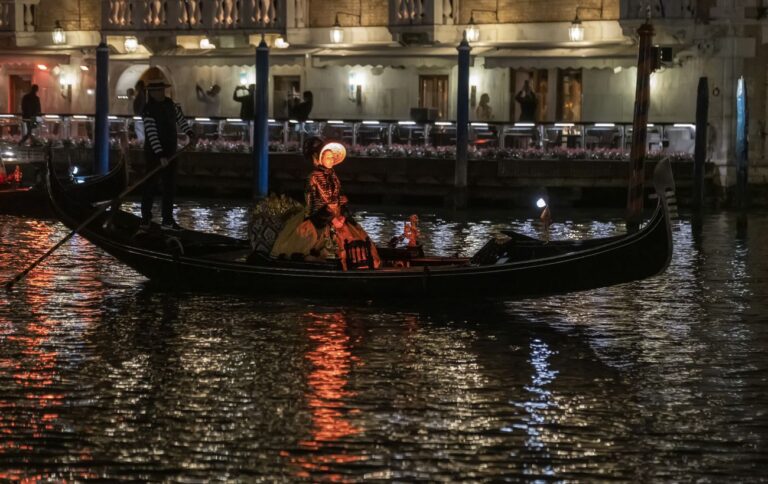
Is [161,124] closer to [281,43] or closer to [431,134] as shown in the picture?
[431,134]

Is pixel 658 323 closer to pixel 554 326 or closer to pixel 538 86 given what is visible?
pixel 554 326

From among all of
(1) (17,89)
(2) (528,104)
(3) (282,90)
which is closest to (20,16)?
(1) (17,89)

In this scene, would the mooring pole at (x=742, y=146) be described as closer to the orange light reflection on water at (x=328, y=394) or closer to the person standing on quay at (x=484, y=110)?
the person standing on quay at (x=484, y=110)

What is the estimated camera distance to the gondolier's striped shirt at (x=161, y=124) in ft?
57.9

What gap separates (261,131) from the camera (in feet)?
83.2

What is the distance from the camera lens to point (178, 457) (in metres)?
8.41

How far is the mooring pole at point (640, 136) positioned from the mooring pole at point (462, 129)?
4.99 meters

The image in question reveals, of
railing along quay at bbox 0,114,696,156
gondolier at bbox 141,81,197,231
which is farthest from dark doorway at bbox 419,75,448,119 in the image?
gondolier at bbox 141,81,197,231

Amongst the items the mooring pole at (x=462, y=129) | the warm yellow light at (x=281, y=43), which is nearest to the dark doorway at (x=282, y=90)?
the warm yellow light at (x=281, y=43)

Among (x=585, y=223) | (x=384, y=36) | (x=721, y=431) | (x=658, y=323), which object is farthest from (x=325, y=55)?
(x=721, y=431)

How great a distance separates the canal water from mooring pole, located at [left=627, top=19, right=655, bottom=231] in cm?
382

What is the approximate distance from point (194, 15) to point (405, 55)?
5.44 m

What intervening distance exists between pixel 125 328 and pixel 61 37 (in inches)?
992

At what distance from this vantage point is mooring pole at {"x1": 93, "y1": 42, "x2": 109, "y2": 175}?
2723 centimetres
